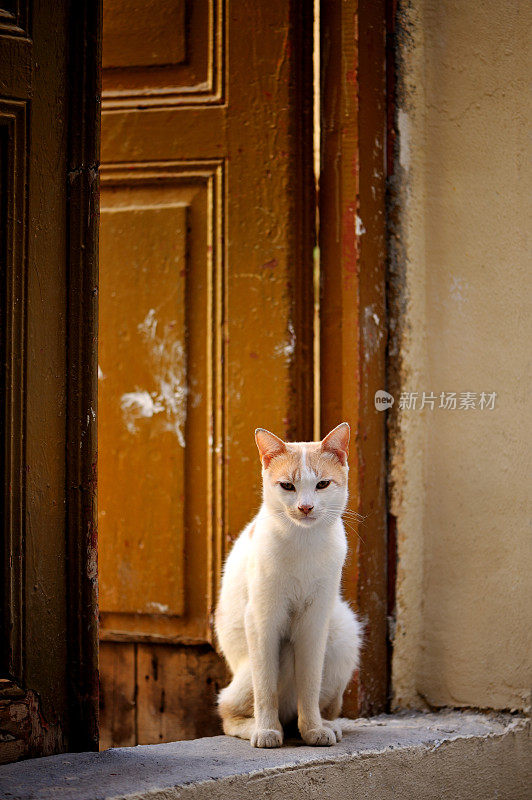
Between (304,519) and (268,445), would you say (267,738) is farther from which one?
(268,445)

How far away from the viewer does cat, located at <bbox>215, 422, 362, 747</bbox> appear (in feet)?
5.94

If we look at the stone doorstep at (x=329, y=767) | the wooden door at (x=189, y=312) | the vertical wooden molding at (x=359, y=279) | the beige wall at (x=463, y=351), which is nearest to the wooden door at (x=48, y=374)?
the stone doorstep at (x=329, y=767)

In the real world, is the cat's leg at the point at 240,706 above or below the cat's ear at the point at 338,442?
below

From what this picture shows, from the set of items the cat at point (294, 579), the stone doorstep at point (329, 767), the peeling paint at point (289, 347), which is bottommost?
the stone doorstep at point (329, 767)

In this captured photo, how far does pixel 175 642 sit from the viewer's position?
244 centimetres

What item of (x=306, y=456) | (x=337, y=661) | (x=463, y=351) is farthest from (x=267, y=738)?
(x=463, y=351)

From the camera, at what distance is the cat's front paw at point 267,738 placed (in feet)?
6.01

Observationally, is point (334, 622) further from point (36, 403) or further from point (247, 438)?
point (36, 403)

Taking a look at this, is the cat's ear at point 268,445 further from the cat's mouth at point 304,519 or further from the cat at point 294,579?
the cat's mouth at point 304,519

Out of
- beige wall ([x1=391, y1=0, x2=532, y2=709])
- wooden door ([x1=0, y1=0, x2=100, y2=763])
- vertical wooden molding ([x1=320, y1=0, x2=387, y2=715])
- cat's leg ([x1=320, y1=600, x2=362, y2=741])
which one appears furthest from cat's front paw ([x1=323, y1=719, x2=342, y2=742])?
wooden door ([x1=0, y1=0, x2=100, y2=763])

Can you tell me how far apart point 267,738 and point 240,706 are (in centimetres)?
15

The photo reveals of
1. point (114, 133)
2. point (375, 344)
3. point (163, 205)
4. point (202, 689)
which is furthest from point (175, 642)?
point (114, 133)

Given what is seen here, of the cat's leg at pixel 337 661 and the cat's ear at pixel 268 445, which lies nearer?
the cat's ear at pixel 268 445

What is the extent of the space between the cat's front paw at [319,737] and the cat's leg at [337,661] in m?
0.07
